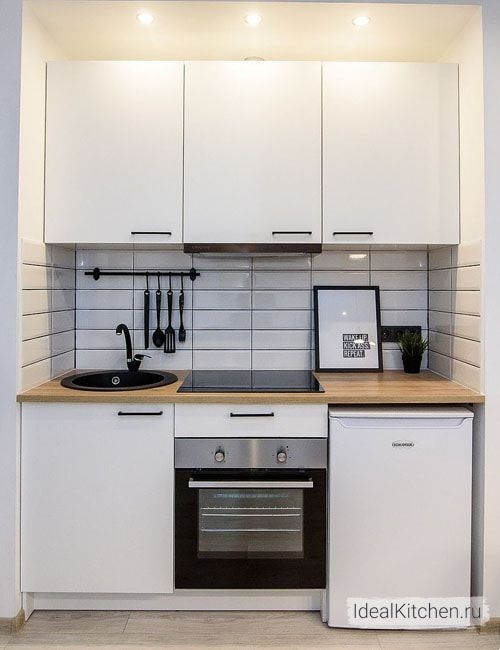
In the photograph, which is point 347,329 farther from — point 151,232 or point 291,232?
point 151,232

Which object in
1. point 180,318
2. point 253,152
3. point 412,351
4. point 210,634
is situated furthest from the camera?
point 180,318

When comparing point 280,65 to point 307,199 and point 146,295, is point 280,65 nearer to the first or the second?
point 307,199

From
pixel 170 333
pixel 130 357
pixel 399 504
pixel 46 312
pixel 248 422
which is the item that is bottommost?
pixel 399 504

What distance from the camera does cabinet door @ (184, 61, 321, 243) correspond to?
87.0 inches

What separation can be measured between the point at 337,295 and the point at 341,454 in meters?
0.91

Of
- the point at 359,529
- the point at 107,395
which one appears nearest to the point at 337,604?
the point at 359,529

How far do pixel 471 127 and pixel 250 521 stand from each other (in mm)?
1835

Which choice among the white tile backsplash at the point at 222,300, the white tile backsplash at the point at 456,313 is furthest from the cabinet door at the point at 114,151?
the white tile backsplash at the point at 456,313

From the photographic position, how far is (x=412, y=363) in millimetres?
2508

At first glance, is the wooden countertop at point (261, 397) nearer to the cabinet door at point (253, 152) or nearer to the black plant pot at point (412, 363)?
the black plant pot at point (412, 363)

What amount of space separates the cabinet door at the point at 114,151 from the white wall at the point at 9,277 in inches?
9.5

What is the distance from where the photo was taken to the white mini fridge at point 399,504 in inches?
78.7

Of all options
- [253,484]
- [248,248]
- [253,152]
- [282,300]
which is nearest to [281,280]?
[282,300]

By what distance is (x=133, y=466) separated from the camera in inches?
79.6
